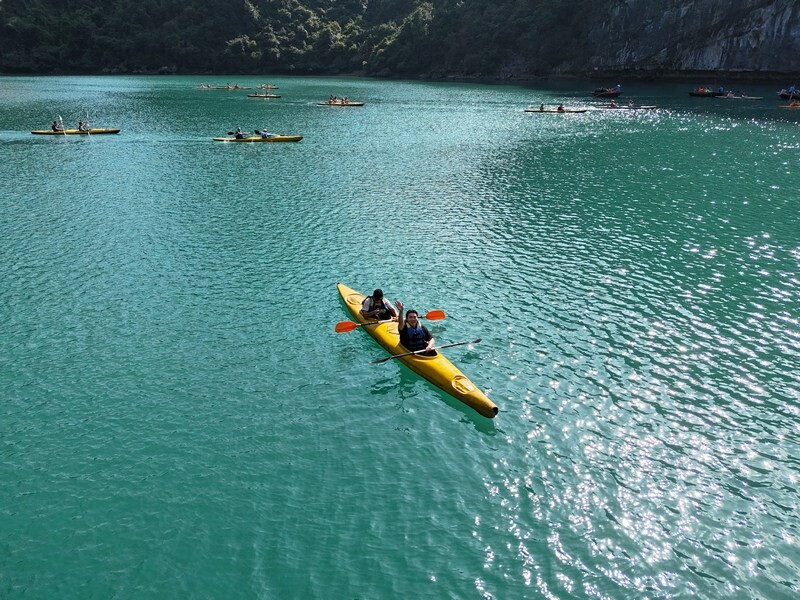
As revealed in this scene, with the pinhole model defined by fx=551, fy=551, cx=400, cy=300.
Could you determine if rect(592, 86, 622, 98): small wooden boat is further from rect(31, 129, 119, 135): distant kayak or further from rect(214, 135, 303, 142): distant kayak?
rect(31, 129, 119, 135): distant kayak

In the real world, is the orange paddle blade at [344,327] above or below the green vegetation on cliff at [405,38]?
below

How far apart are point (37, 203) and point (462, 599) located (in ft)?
131

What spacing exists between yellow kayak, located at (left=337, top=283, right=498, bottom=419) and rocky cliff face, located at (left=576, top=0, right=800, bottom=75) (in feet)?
429

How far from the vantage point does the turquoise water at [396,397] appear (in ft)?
40.2

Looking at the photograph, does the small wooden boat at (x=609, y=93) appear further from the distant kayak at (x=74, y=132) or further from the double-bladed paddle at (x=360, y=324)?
the double-bladed paddle at (x=360, y=324)

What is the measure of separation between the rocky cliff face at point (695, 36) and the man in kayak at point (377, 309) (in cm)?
12963

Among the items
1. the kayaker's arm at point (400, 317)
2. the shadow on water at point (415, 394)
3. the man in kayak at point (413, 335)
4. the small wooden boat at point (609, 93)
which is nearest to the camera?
the shadow on water at point (415, 394)

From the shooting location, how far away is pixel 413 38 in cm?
17088

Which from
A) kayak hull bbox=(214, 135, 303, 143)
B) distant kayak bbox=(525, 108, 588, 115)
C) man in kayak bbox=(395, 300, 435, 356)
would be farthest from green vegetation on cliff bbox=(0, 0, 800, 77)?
man in kayak bbox=(395, 300, 435, 356)

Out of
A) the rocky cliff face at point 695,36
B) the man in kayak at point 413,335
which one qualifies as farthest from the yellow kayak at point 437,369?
the rocky cliff face at point 695,36

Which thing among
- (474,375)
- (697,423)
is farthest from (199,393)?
(697,423)

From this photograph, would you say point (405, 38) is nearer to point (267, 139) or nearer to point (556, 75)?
point (556, 75)

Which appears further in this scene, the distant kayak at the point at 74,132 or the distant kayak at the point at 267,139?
the distant kayak at the point at 74,132

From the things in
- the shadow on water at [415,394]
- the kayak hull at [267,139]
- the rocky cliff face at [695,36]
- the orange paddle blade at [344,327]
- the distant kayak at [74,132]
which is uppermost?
the rocky cliff face at [695,36]
